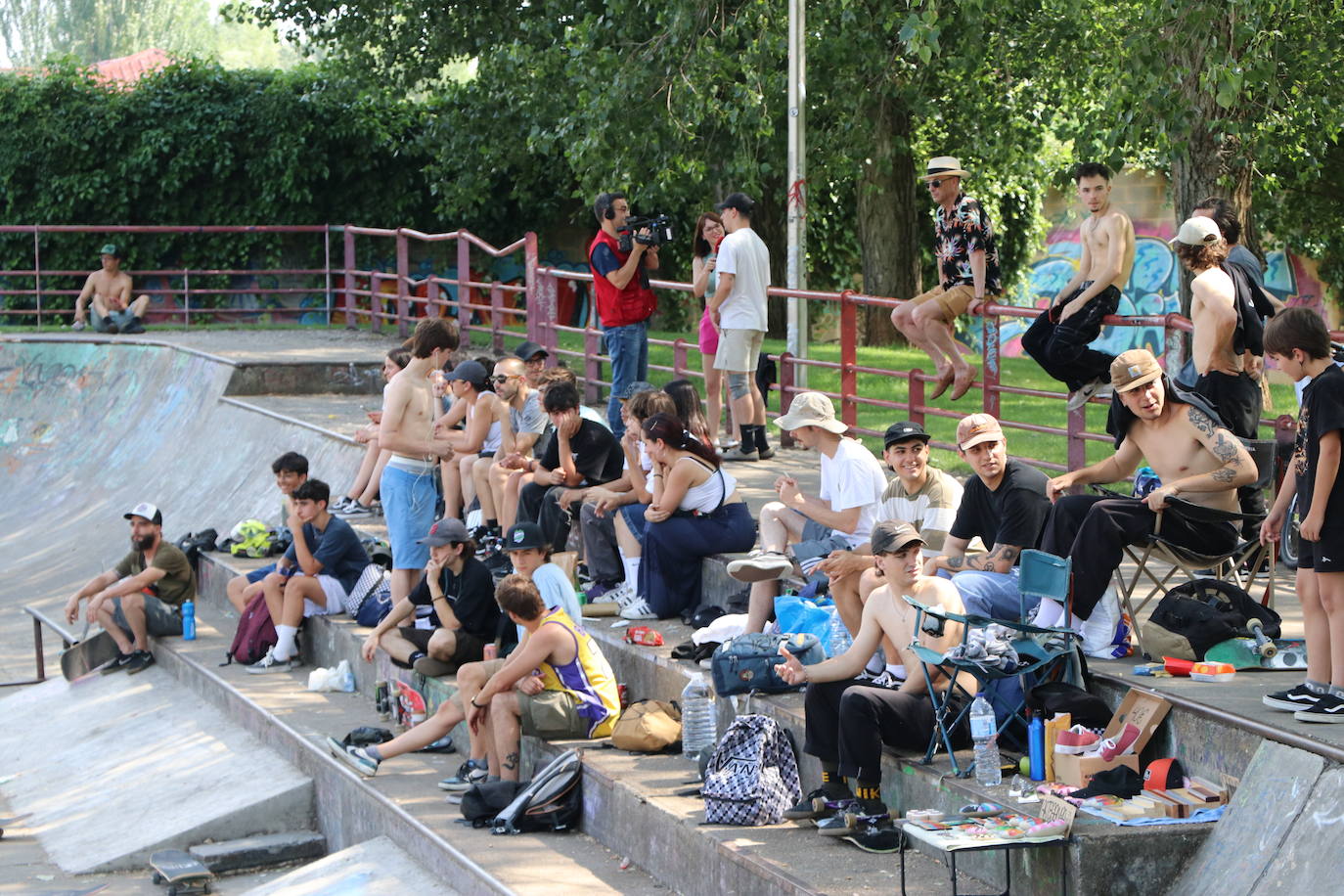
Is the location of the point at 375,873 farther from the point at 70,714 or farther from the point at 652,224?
the point at 652,224

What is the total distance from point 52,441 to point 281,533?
668cm

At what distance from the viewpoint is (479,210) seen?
76.4 feet

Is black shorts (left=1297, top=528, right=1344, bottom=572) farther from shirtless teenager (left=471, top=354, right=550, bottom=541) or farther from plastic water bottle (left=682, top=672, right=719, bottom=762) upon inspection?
shirtless teenager (left=471, top=354, right=550, bottom=541)

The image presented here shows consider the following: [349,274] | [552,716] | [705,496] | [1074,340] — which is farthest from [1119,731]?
[349,274]

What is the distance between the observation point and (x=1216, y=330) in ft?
25.3

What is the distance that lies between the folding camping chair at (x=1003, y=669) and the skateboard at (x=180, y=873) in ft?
13.8

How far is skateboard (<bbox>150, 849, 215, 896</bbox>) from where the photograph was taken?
28.6 feet

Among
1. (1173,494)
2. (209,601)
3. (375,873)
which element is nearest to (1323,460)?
(1173,494)

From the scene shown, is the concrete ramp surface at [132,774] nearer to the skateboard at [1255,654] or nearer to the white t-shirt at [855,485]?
the white t-shirt at [855,485]

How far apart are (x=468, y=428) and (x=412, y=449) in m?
1.18

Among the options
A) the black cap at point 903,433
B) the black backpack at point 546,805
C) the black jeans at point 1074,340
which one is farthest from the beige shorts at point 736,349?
the black backpack at point 546,805

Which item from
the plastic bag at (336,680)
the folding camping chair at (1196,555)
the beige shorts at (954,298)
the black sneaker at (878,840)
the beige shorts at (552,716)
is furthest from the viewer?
the plastic bag at (336,680)

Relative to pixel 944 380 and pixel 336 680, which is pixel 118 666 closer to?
pixel 336 680

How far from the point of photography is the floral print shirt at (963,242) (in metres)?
10.1
